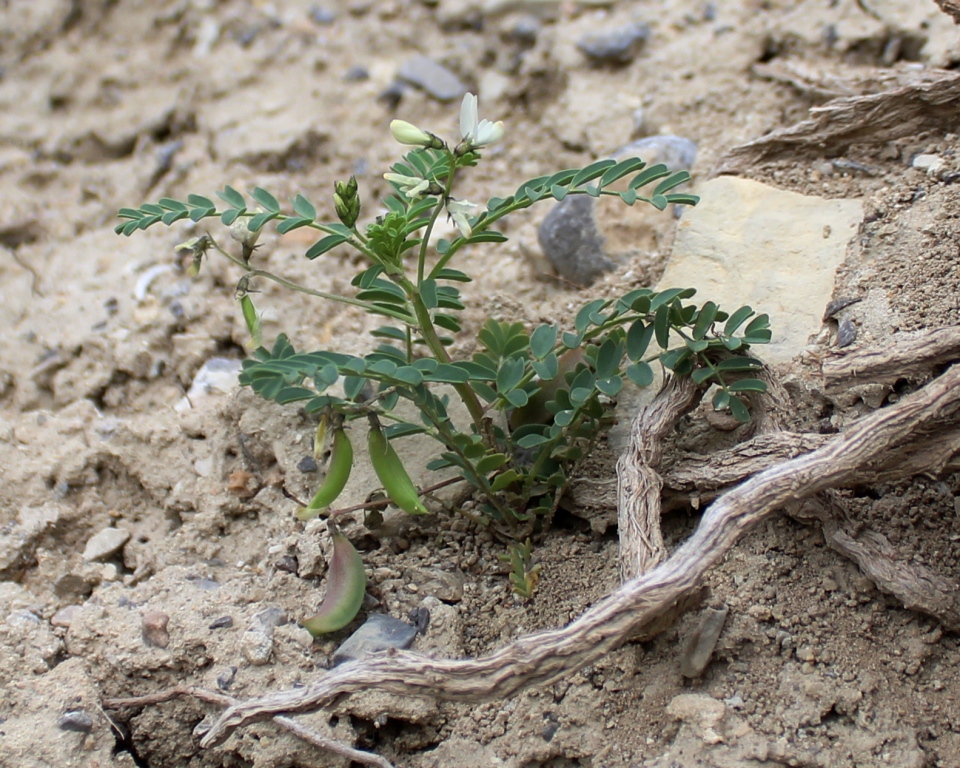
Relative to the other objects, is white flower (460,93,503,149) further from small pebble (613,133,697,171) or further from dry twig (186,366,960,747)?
small pebble (613,133,697,171)

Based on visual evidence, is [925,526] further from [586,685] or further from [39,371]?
[39,371]

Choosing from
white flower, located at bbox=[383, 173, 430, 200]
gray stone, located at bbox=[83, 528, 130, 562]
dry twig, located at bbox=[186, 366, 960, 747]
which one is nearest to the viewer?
dry twig, located at bbox=[186, 366, 960, 747]

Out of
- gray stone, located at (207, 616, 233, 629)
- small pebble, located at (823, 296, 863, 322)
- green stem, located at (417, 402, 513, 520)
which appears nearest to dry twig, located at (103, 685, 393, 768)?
gray stone, located at (207, 616, 233, 629)

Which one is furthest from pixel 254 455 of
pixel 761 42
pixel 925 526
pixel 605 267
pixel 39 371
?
pixel 761 42

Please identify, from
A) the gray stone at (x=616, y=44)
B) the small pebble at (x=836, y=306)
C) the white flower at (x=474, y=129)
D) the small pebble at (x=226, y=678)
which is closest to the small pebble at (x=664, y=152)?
the gray stone at (x=616, y=44)

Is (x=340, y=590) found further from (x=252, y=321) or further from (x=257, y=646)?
(x=252, y=321)

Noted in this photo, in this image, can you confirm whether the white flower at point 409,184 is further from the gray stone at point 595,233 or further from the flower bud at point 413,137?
the gray stone at point 595,233
